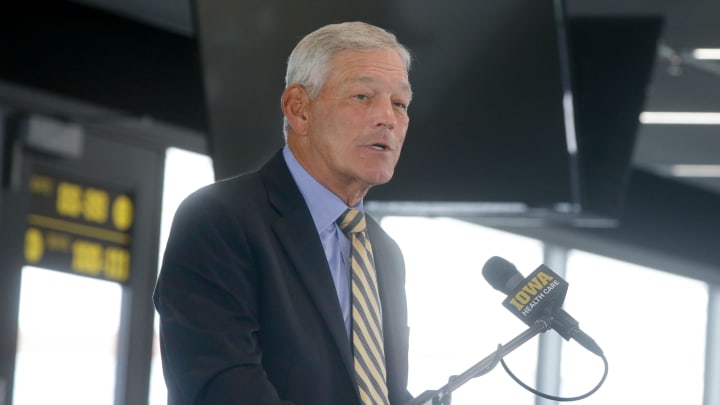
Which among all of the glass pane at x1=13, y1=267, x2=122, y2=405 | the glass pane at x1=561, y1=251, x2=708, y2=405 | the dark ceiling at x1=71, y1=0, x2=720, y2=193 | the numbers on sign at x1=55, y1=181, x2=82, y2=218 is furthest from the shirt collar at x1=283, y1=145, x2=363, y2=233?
the glass pane at x1=561, y1=251, x2=708, y2=405

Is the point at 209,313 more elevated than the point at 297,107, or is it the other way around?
the point at 297,107

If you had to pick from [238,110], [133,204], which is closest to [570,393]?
[133,204]

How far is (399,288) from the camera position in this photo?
7.48 ft

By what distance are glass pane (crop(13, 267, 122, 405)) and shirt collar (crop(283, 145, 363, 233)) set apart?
178 inches

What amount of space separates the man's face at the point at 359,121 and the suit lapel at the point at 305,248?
2.7 inches

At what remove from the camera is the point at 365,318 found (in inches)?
81.9

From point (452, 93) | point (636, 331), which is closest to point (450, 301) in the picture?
point (636, 331)

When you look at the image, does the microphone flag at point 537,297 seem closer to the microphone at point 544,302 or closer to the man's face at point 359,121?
the microphone at point 544,302

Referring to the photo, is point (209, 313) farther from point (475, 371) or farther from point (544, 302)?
point (544, 302)

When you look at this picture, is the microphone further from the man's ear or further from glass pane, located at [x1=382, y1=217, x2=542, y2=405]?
glass pane, located at [x1=382, y1=217, x2=542, y2=405]

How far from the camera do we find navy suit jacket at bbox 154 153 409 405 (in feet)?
6.17

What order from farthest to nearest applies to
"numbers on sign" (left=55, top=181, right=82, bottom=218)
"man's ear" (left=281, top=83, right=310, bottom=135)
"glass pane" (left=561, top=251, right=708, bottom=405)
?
"glass pane" (left=561, top=251, right=708, bottom=405) → "numbers on sign" (left=55, top=181, right=82, bottom=218) → "man's ear" (left=281, top=83, right=310, bottom=135)

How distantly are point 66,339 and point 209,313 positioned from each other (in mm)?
4931

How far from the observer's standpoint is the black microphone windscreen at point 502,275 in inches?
84.4
